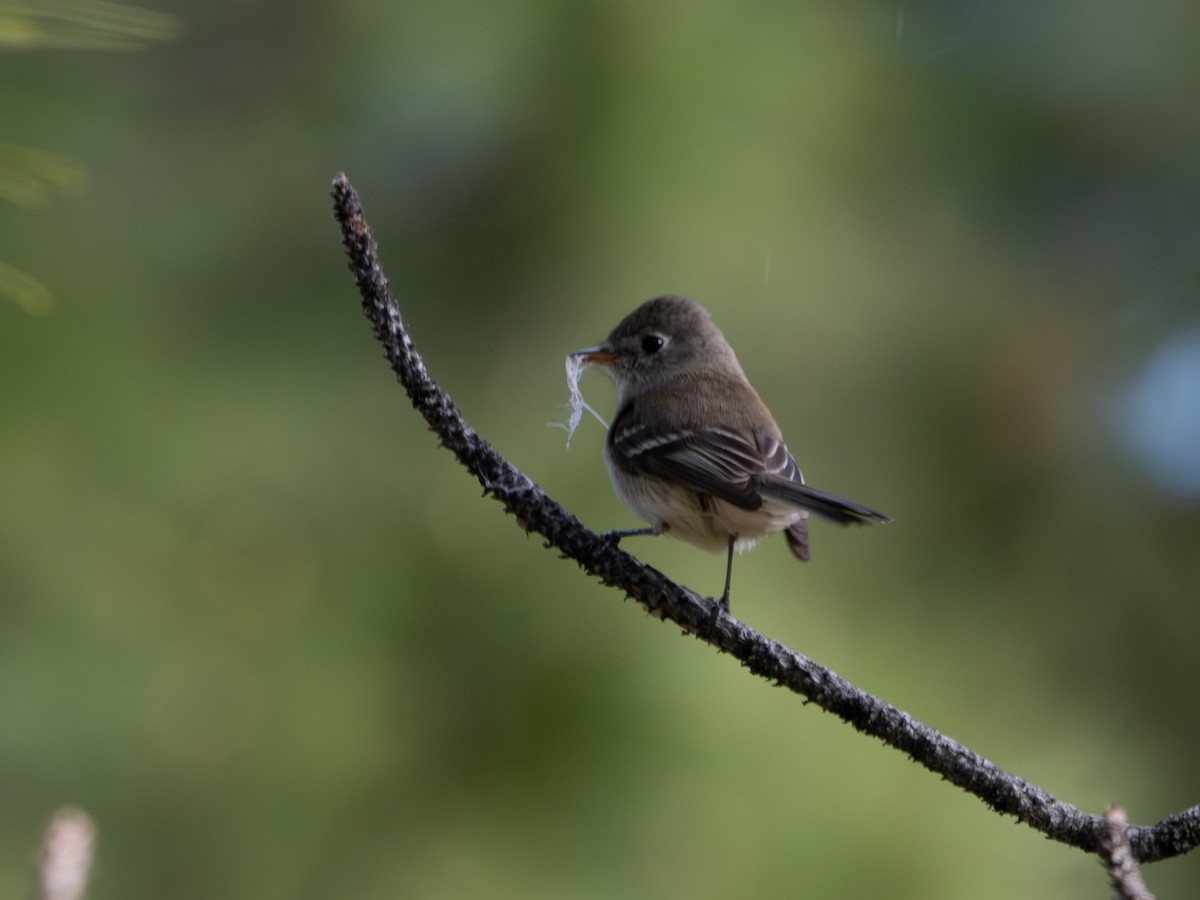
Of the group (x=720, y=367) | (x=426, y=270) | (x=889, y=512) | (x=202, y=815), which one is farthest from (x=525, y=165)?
(x=202, y=815)

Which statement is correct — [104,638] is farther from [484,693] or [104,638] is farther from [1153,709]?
[1153,709]

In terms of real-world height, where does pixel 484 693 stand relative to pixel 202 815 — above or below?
above

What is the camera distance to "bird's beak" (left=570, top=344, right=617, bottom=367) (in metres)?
2.60

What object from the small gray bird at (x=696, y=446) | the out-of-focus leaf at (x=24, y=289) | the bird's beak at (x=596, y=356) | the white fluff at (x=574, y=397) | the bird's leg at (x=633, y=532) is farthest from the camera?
the bird's beak at (x=596, y=356)

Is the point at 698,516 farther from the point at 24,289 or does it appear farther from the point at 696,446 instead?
the point at 24,289

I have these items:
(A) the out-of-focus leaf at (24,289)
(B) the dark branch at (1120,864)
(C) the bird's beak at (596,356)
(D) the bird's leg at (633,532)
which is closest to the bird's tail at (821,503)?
(D) the bird's leg at (633,532)

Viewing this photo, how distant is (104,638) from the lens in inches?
85.0

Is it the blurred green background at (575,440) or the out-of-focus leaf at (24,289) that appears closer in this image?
the out-of-focus leaf at (24,289)

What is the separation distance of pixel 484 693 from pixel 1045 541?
1626 mm

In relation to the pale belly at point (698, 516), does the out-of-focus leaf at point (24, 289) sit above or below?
below

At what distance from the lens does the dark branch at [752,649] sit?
1.23 m

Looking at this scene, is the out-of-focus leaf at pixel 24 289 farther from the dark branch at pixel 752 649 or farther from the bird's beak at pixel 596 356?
the bird's beak at pixel 596 356

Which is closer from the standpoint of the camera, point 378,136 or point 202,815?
point 202,815

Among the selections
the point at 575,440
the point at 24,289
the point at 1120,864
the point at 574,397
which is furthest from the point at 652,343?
the point at 1120,864
